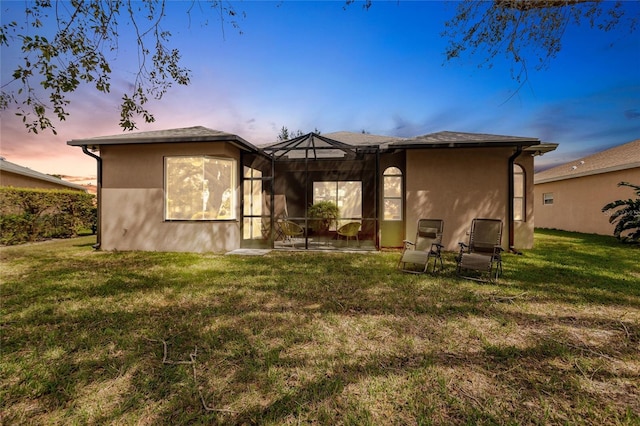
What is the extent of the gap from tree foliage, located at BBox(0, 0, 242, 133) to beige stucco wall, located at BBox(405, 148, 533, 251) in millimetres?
6511

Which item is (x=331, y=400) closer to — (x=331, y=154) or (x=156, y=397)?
(x=156, y=397)

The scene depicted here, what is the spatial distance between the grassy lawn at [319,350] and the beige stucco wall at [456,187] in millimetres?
3149

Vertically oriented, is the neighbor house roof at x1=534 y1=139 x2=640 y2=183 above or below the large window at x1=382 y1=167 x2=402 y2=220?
above

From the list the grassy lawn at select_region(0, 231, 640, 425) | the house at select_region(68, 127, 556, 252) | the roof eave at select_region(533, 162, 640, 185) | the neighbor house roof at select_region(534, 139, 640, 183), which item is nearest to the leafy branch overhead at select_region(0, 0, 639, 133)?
the grassy lawn at select_region(0, 231, 640, 425)

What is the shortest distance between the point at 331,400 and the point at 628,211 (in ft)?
44.1

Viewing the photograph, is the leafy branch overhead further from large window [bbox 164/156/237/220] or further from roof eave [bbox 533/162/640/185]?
roof eave [bbox 533/162/640/185]

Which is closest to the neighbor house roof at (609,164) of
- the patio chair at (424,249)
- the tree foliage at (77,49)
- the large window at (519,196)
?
the large window at (519,196)

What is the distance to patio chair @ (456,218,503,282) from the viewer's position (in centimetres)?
533

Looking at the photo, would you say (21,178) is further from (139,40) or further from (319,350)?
(319,350)

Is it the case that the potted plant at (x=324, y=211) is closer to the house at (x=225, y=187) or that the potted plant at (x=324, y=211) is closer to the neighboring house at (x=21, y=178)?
the house at (x=225, y=187)

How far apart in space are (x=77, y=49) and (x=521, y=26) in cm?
733

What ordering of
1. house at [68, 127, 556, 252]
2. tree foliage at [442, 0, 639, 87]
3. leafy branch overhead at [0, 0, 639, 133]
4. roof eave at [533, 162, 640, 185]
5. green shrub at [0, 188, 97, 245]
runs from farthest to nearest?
roof eave at [533, 162, 640, 185] → green shrub at [0, 188, 97, 245] → house at [68, 127, 556, 252] → tree foliage at [442, 0, 639, 87] → leafy branch overhead at [0, 0, 639, 133]

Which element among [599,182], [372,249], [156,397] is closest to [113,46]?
[156,397]

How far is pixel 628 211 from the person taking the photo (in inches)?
384
